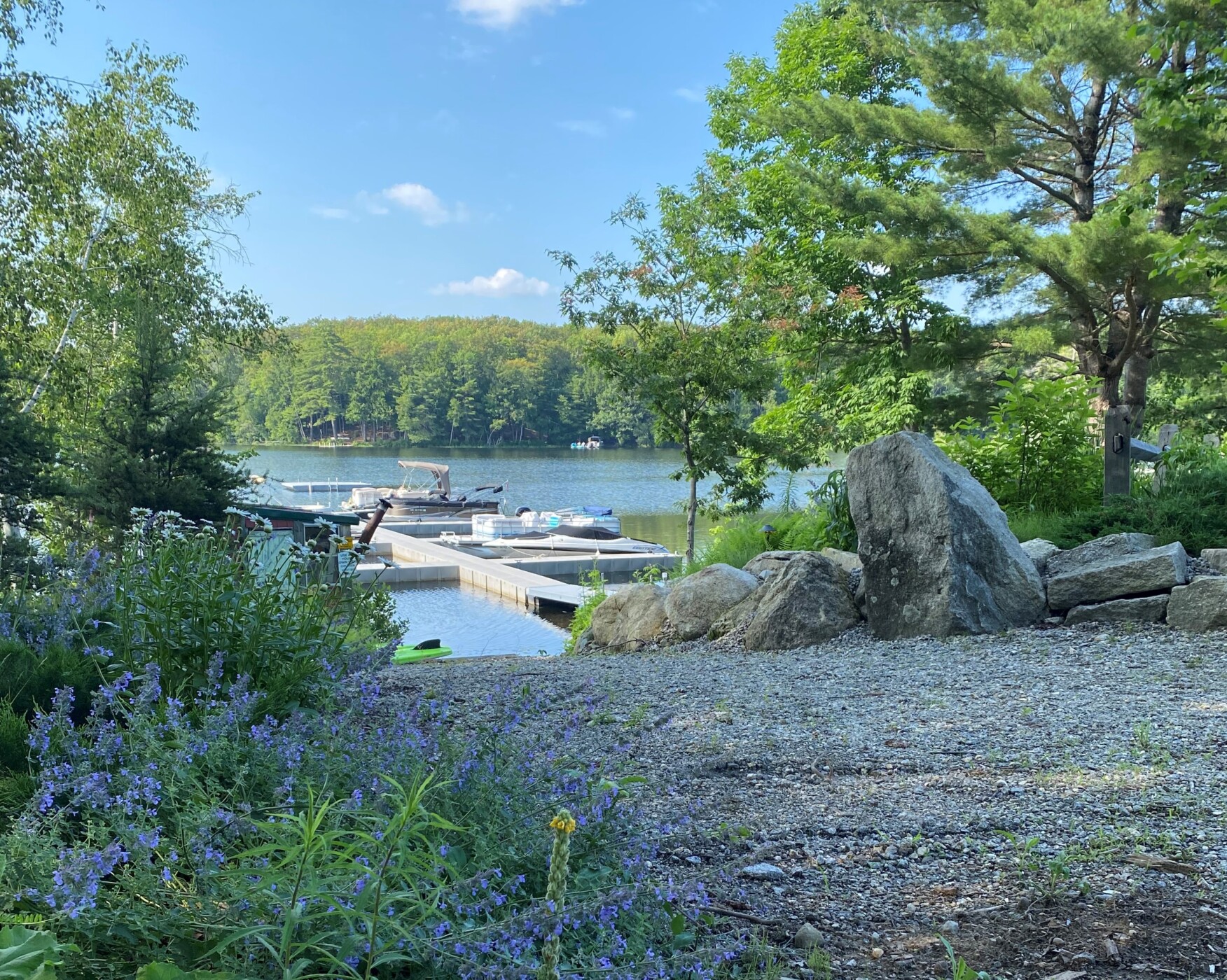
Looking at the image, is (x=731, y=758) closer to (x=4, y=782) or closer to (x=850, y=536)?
(x=4, y=782)

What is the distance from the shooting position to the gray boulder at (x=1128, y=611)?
552 cm

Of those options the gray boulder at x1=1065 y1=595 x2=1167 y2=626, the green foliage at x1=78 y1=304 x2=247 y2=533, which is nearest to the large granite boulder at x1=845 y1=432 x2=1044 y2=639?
the gray boulder at x1=1065 y1=595 x2=1167 y2=626

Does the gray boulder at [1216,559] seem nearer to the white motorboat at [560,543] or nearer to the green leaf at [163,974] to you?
the green leaf at [163,974]

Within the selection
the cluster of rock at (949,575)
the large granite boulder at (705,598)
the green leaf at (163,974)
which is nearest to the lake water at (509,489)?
the large granite boulder at (705,598)

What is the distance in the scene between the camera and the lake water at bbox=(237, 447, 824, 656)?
1413 centimetres

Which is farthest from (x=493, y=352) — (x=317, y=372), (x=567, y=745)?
(x=567, y=745)

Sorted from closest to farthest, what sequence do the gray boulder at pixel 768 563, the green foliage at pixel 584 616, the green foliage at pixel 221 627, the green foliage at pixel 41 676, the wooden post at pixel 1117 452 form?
the green foliage at pixel 41 676
the green foliage at pixel 221 627
the wooden post at pixel 1117 452
the gray boulder at pixel 768 563
the green foliage at pixel 584 616

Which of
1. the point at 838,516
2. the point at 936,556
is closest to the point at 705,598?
the point at 838,516

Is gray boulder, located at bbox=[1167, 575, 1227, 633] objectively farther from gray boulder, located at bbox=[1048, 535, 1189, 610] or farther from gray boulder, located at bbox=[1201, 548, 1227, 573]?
gray boulder, located at bbox=[1201, 548, 1227, 573]

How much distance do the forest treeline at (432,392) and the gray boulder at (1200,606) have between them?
211ft

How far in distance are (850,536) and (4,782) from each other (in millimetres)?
6658

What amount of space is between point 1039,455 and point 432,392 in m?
71.7

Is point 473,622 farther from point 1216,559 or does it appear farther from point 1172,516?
point 1216,559

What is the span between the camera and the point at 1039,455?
7863mm
